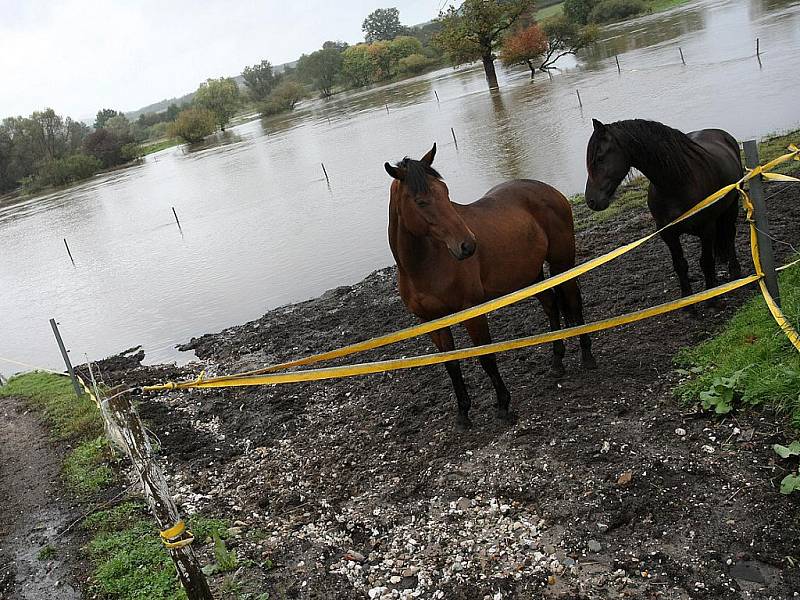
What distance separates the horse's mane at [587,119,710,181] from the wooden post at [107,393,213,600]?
15.4ft

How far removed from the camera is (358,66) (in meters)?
95.8

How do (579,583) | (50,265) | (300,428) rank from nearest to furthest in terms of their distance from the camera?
(579,583)
(300,428)
(50,265)

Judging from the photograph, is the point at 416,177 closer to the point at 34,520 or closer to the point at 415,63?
the point at 34,520

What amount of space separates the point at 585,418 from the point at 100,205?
4203 centimetres

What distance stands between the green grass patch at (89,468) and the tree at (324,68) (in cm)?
9966

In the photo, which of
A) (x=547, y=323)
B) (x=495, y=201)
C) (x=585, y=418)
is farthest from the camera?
(x=547, y=323)

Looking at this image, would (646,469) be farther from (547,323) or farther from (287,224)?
(287,224)

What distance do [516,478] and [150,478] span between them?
2554mm

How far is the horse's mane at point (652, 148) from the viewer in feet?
20.1

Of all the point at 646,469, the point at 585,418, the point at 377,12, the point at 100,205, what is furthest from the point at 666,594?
the point at 377,12

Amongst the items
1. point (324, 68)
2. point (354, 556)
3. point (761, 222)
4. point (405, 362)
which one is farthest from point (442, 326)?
point (324, 68)

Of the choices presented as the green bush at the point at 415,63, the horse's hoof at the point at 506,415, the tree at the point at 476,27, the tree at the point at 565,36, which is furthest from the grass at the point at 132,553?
the green bush at the point at 415,63

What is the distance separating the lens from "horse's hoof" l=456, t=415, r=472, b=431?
568 cm

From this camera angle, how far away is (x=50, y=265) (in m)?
25.0
